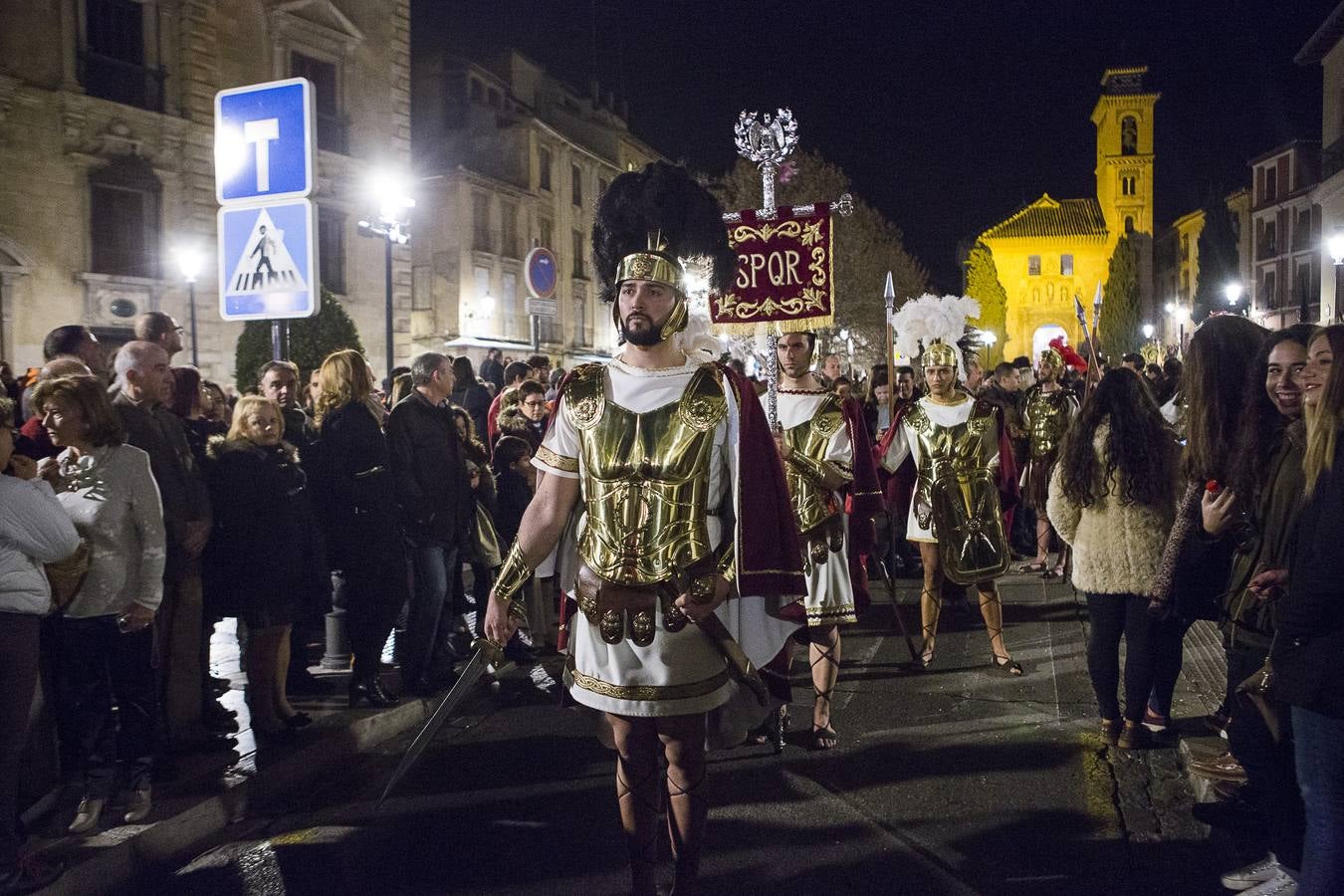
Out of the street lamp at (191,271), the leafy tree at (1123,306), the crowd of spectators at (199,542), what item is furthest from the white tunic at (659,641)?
the leafy tree at (1123,306)

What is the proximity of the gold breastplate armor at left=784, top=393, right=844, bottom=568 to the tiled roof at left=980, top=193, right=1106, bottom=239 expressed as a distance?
247 feet


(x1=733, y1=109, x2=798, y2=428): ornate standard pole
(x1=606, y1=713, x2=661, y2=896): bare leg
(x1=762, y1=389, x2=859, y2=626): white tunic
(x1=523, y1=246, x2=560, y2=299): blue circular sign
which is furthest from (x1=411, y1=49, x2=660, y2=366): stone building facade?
(x1=606, y1=713, x2=661, y2=896): bare leg

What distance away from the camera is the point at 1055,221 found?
7600 centimetres

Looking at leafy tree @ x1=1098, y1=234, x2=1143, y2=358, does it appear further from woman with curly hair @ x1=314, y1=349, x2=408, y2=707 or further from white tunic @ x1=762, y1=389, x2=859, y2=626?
woman with curly hair @ x1=314, y1=349, x2=408, y2=707

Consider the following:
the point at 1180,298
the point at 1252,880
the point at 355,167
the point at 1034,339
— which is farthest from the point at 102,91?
the point at 1180,298

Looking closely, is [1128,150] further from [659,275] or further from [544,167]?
[659,275]

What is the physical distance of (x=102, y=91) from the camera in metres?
19.8

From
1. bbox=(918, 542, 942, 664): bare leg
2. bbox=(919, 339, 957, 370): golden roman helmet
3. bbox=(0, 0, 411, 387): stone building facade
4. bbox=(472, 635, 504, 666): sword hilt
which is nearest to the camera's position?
bbox=(472, 635, 504, 666): sword hilt

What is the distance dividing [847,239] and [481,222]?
13.0 meters

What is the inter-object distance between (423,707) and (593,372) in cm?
365

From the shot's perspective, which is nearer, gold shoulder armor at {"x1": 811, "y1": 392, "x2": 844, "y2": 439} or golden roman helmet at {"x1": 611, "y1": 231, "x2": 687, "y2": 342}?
golden roman helmet at {"x1": 611, "y1": 231, "x2": 687, "y2": 342}

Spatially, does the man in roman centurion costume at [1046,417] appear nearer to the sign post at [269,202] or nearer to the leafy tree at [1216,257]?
the sign post at [269,202]

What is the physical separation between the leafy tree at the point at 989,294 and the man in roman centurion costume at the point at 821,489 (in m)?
65.4

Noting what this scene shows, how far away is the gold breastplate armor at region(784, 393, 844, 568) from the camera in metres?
5.84
